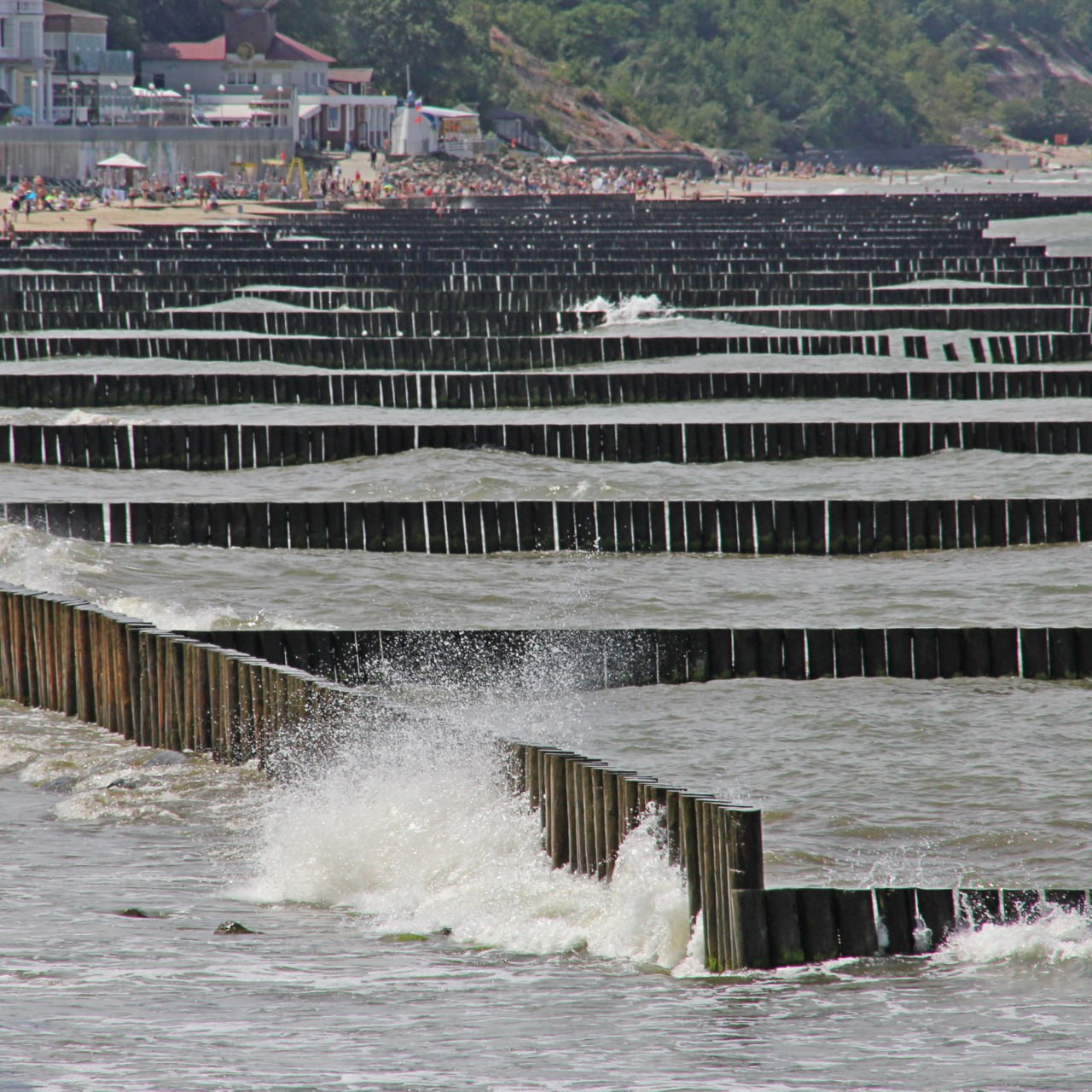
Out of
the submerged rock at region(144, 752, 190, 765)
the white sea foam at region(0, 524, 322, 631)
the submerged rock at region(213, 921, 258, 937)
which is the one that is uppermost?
the white sea foam at region(0, 524, 322, 631)

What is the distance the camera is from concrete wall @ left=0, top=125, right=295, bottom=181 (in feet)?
302

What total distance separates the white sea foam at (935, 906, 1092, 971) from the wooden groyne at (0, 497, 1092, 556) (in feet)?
36.0

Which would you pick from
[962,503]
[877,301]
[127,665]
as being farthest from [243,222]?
[127,665]

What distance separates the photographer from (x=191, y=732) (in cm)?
1180

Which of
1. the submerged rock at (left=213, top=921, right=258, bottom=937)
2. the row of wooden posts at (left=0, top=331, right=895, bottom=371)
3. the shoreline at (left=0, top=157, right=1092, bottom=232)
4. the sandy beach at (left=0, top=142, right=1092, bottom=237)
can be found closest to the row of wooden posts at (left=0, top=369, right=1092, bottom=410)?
the row of wooden posts at (left=0, top=331, right=895, bottom=371)

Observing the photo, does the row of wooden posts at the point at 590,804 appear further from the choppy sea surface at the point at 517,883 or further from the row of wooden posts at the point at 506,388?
the row of wooden posts at the point at 506,388

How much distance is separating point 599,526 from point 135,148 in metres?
84.5

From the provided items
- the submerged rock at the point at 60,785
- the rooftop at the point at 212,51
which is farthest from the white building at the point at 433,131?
the submerged rock at the point at 60,785

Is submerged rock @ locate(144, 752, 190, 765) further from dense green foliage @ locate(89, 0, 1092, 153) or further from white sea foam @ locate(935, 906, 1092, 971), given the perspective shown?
dense green foliage @ locate(89, 0, 1092, 153)

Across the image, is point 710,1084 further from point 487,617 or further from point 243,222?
point 243,222

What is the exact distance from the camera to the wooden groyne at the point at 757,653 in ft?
43.5

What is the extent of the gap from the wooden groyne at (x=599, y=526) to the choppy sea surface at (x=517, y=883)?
1757mm

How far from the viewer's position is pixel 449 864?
9.28m

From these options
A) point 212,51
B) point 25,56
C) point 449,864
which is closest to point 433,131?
point 212,51
